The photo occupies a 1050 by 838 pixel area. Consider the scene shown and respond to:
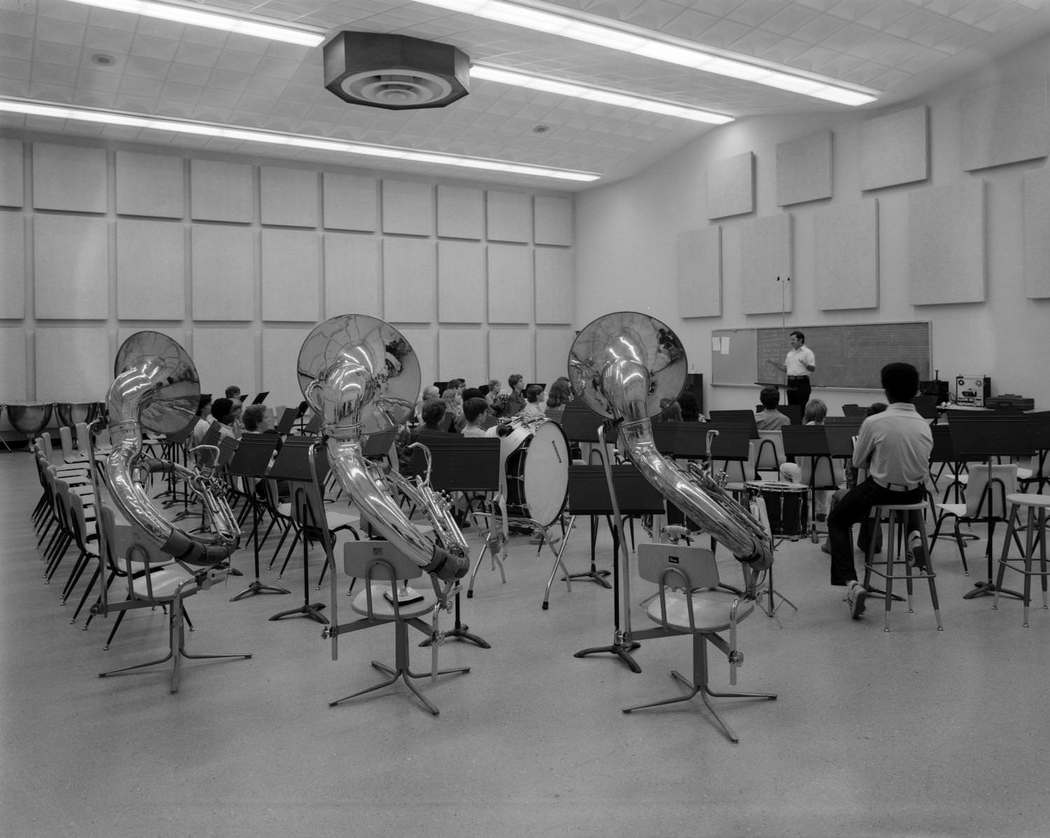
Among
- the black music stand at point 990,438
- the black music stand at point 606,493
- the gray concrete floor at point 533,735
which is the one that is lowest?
the gray concrete floor at point 533,735

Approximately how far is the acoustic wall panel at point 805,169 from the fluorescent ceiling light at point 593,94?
131 centimetres

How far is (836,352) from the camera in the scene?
42.2 ft

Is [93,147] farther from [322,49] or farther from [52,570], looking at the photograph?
[52,570]

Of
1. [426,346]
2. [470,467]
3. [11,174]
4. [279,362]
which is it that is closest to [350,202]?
[426,346]

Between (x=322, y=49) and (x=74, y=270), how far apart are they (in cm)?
607

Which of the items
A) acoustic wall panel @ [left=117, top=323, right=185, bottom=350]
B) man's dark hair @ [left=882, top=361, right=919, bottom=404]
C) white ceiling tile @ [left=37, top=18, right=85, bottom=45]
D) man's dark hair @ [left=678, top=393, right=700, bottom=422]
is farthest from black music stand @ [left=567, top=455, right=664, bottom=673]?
acoustic wall panel @ [left=117, top=323, right=185, bottom=350]

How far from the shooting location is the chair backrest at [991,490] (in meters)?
5.26

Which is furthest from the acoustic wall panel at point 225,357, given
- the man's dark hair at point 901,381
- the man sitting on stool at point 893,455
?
the man's dark hair at point 901,381

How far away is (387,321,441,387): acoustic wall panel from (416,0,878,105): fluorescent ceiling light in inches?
293

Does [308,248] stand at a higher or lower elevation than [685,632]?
higher

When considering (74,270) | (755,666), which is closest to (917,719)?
(755,666)

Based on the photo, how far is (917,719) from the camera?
11.6 feet

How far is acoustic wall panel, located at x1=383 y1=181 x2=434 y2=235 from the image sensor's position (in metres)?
16.1

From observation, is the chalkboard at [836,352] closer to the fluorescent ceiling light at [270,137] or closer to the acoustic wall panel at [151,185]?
the fluorescent ceiling light at [270,137]
